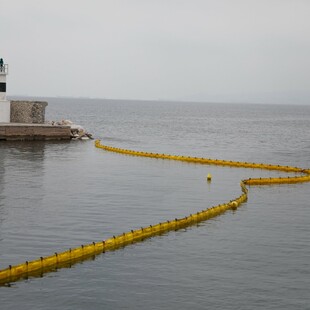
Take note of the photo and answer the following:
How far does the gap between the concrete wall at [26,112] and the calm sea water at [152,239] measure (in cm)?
2505

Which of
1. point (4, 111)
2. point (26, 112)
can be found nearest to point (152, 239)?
point (4, 111)

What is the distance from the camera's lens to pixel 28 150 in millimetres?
85625

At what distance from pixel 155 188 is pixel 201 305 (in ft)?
101

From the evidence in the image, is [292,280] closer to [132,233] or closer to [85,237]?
[132,233]

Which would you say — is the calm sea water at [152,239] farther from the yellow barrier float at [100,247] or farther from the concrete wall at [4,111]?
the concrete wall at [4,111]

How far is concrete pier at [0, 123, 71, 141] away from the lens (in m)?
93.7

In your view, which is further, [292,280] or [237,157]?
[237,157]

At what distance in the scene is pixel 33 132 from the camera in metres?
96.6

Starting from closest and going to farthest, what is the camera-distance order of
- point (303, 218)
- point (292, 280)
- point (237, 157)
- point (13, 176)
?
point (292, 280), point (303, 218), point (13, 176), point (237, 157)

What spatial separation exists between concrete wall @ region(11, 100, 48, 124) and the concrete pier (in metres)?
2.64

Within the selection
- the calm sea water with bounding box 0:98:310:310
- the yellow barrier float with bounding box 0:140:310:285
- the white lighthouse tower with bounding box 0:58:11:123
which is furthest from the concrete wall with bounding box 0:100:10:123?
the yellow barrier float with bounding box 0:140:310:285

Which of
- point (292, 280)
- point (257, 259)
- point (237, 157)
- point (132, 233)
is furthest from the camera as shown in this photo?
point (237, 157)

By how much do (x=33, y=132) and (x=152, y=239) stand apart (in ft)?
201

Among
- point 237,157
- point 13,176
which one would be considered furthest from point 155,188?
point 237,157
